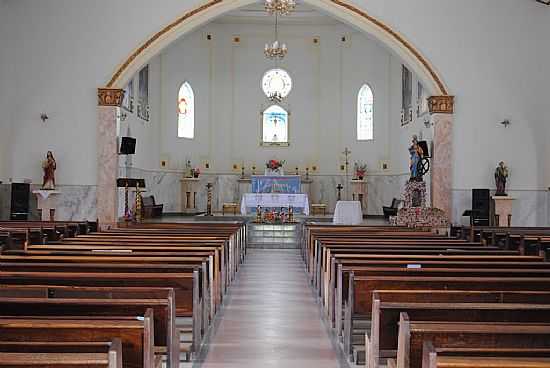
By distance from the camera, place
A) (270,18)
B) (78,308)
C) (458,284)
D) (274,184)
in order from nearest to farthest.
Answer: (78,308) → (458,284) → (274,184) → (270,18)

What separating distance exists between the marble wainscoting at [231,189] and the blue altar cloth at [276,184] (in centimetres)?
277

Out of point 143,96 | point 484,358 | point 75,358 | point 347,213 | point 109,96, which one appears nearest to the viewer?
point 75,358

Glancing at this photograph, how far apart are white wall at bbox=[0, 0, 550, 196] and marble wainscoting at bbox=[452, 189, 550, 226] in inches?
8.1

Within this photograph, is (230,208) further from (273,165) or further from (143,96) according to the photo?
(143,96)

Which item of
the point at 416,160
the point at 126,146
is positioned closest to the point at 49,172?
the point at 126,146

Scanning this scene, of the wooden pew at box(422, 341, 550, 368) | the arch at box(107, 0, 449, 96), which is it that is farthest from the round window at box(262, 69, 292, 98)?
the wooden pew at box(422, 341, 550, 368)

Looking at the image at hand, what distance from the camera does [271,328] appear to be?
21.3 ft

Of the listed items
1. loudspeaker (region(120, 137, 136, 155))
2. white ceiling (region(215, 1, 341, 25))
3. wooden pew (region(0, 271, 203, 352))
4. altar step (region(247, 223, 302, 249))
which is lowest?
altar step (region(247, 223, 302, 249))

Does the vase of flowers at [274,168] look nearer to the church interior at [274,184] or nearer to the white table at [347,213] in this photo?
the church interior at [274,184]

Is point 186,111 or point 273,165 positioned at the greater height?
point 186,111

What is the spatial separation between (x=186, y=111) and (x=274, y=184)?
538cm

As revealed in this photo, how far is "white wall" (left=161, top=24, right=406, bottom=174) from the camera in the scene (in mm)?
25203

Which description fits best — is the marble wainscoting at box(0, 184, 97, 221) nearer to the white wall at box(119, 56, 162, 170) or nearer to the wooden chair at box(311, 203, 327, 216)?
the white wall at box(119, 56, 162, 170)

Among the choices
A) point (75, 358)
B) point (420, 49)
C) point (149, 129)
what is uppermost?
point (420, 49)
